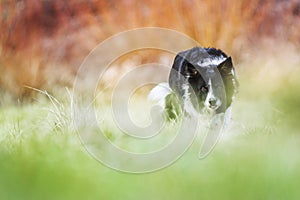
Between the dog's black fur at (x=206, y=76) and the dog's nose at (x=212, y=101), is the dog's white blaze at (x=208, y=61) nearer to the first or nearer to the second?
the dog's black fur at (x=206, y=76)

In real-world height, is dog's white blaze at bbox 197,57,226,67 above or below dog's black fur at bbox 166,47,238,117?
above

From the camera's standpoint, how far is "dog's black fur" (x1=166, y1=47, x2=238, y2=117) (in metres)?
2.15

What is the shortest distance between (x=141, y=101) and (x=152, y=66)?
11 cm

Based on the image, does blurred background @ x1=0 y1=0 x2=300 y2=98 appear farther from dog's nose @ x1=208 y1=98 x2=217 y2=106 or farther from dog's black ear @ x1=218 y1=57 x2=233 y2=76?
dog's nose @ x1=208 y1=98 x2=217 y2=106

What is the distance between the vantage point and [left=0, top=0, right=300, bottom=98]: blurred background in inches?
85.0

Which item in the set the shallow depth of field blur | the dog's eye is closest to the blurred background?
the shallow depth of field blur

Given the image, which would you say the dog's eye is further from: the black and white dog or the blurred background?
the blurred background

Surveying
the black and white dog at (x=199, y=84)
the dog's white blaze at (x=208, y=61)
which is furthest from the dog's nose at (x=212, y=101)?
the dog's white blaze at (x=208, y=61)

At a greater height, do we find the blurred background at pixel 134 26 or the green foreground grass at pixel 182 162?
the blurred background at pixel 134 26

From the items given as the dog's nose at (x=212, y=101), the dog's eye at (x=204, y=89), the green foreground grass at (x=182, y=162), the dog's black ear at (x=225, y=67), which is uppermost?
the dog's black ear at (x=225, y=67)

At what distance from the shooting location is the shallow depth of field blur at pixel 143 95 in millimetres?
2125

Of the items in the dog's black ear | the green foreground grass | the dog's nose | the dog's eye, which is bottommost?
the green foreground grass

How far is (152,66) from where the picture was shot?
7.06 feet

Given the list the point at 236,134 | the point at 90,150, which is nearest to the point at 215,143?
the point at 236,134
